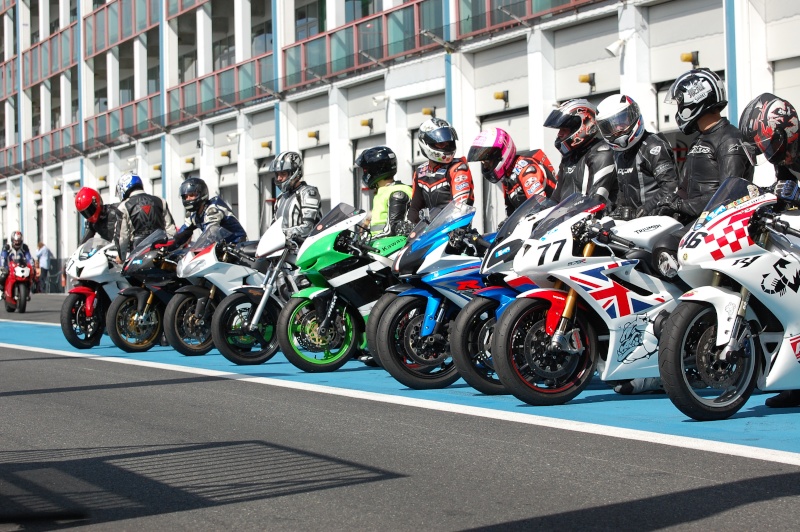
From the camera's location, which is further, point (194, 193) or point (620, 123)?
→ point (194, 193)

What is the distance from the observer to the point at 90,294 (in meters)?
13.8

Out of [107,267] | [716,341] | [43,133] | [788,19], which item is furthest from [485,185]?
[43,133]

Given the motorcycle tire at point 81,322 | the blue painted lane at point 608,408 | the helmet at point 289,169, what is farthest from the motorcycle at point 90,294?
the helmet at point 289,169

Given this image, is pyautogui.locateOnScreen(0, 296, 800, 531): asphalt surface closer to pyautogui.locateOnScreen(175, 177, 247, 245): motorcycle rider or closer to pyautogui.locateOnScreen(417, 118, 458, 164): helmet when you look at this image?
pyautogui.locateOnScreen(417, 118, 458, 164): helmet

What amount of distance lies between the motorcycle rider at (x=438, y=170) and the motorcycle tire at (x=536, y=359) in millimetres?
3028

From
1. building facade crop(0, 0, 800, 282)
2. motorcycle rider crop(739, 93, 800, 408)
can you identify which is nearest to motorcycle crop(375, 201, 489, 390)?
motorcycle rider crop(739, 93, 800, 408)

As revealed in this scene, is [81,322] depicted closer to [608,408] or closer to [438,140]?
[438,140]

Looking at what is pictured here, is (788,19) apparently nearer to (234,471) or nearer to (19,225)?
(234,471)

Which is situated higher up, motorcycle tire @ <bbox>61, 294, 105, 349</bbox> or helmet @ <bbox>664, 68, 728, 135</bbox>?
helmet @ <bbox>664, 68, 728, 135</bbox>

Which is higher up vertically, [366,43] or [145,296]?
[366,43]

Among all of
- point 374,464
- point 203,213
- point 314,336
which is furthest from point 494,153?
point 203,213

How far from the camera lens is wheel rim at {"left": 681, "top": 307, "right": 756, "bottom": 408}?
22.0ft

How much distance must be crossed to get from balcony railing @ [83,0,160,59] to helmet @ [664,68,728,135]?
32.2 meters

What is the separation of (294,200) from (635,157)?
4.25m
